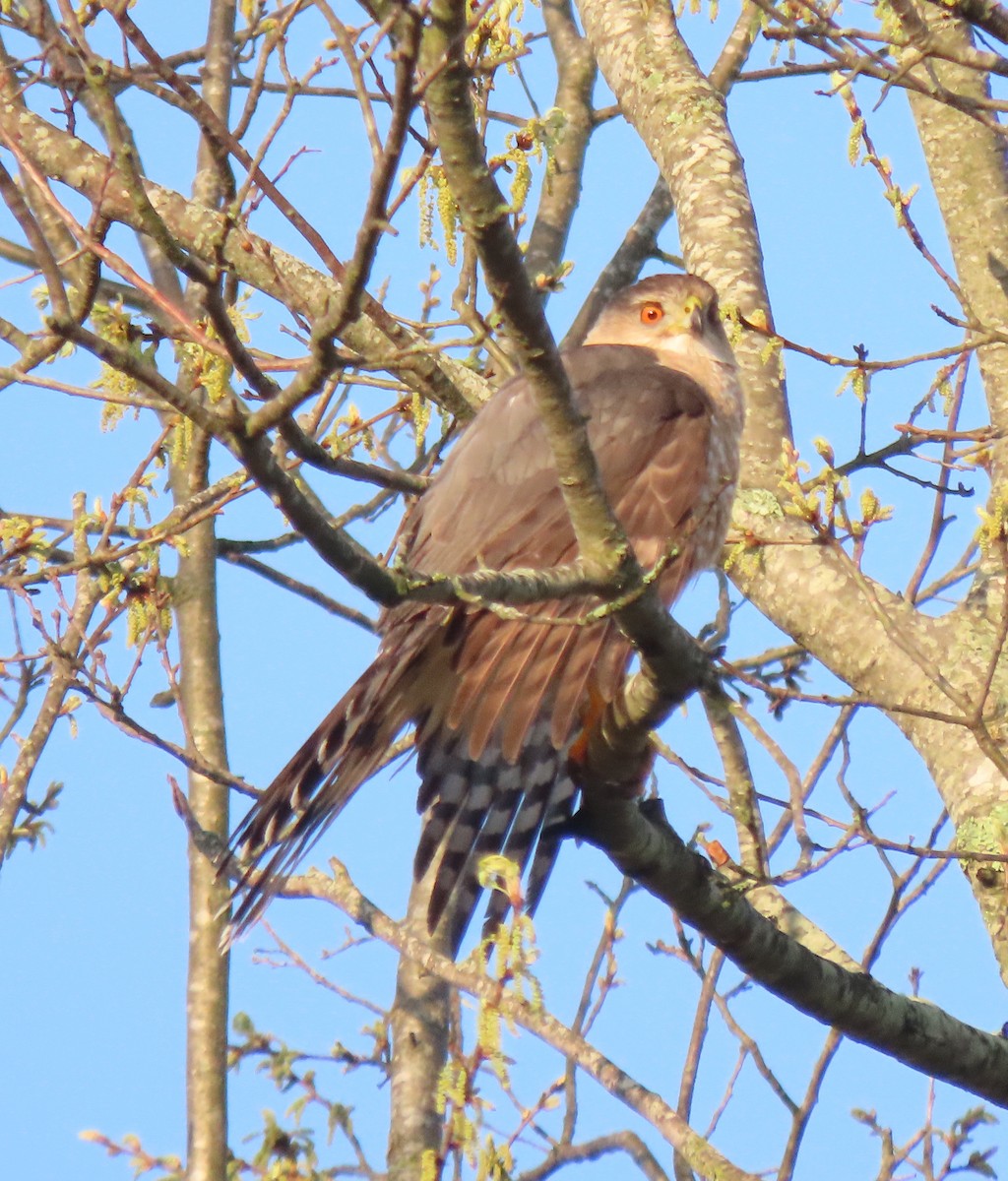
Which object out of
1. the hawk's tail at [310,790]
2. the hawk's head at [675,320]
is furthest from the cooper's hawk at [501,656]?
the hawk's head at [675,320]

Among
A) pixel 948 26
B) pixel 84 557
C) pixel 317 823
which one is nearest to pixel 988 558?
pixel 948 26

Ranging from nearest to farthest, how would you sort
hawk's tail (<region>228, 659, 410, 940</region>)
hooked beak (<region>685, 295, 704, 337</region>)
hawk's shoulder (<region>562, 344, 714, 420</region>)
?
1. hawk's tail (<region>228, 659, 410, 940</region>)
2. hawk's shoulder (<region>562, 344, 714, 420</region>)
3. hooked beak (<region>685, 295, 704, 337</region>)

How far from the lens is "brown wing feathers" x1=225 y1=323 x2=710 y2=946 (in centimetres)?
340

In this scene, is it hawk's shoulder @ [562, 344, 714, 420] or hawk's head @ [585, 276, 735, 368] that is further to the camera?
hawk's head @ [585, 276, 735, 368]

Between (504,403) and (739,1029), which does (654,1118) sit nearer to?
(739,1029)

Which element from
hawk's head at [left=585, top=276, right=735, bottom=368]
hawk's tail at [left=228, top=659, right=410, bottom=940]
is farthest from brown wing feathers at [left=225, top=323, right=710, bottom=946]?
hawk's head at [left=585, top=276, right=735, bottom=368]

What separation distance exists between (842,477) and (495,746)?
1.11 m

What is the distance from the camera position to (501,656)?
149 inches

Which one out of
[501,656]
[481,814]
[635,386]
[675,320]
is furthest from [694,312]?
[481,814]

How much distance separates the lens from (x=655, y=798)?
3.51m

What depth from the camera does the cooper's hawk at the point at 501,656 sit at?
134 inches

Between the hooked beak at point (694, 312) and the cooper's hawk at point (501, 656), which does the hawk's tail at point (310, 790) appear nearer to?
the cooper's hawk at point (501, 656)

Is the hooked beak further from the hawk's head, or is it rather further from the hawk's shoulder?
the hawk's shoulder

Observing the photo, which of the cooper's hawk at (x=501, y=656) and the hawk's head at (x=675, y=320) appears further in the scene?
the hawk's head at (x=675, y=320)
